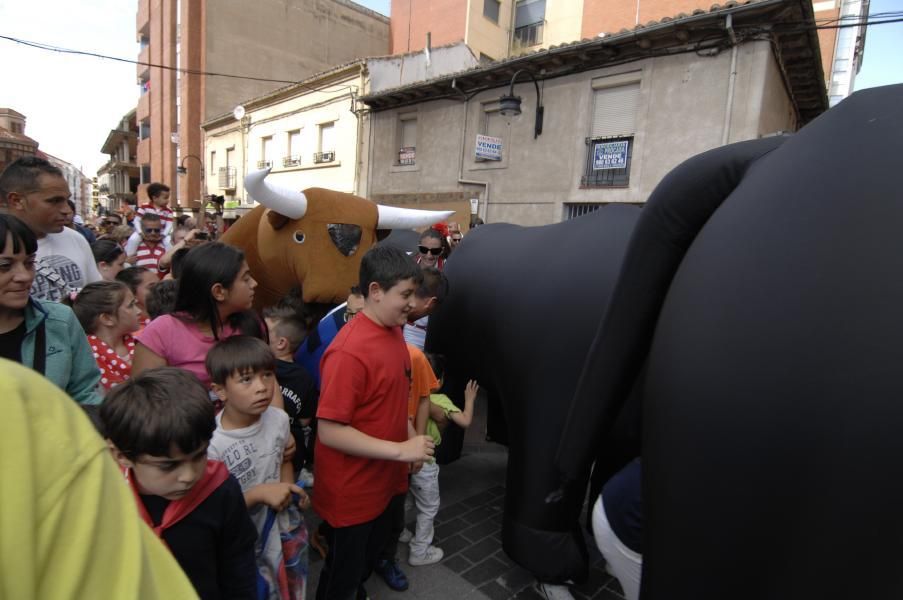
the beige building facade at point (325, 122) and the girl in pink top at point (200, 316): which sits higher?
the beige building facade at point (325, 122)

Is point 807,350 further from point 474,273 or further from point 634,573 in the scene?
point 474,273

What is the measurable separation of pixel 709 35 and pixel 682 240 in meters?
8.18

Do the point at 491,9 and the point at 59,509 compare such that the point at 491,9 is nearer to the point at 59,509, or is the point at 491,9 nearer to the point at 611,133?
the point at 611,133

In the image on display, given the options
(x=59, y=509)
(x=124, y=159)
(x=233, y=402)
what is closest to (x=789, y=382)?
(x=59, y=509)

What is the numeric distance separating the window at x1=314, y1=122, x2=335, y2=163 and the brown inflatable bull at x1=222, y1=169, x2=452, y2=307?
11.8m

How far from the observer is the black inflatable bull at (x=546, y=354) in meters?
1.82

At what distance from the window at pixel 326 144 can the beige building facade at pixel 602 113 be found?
2.35 meters

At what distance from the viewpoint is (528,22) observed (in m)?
18.5

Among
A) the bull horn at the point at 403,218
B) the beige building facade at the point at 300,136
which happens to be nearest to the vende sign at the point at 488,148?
the beige building facade at the point at 300,136

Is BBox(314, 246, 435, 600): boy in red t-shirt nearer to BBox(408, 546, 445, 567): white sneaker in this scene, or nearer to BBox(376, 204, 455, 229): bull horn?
BBox(408, 546, 445, 567): white sneaker

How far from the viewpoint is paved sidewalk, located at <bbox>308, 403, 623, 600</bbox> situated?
7.39ft

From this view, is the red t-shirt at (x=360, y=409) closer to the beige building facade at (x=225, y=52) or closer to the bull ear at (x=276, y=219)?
the bull ear at (x=276, y=219)

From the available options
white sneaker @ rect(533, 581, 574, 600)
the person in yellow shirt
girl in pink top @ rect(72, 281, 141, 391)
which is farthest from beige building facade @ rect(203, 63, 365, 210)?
the person in yellow shirt

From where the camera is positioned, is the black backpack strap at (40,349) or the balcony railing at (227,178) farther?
the balcony railing at (227,178)
